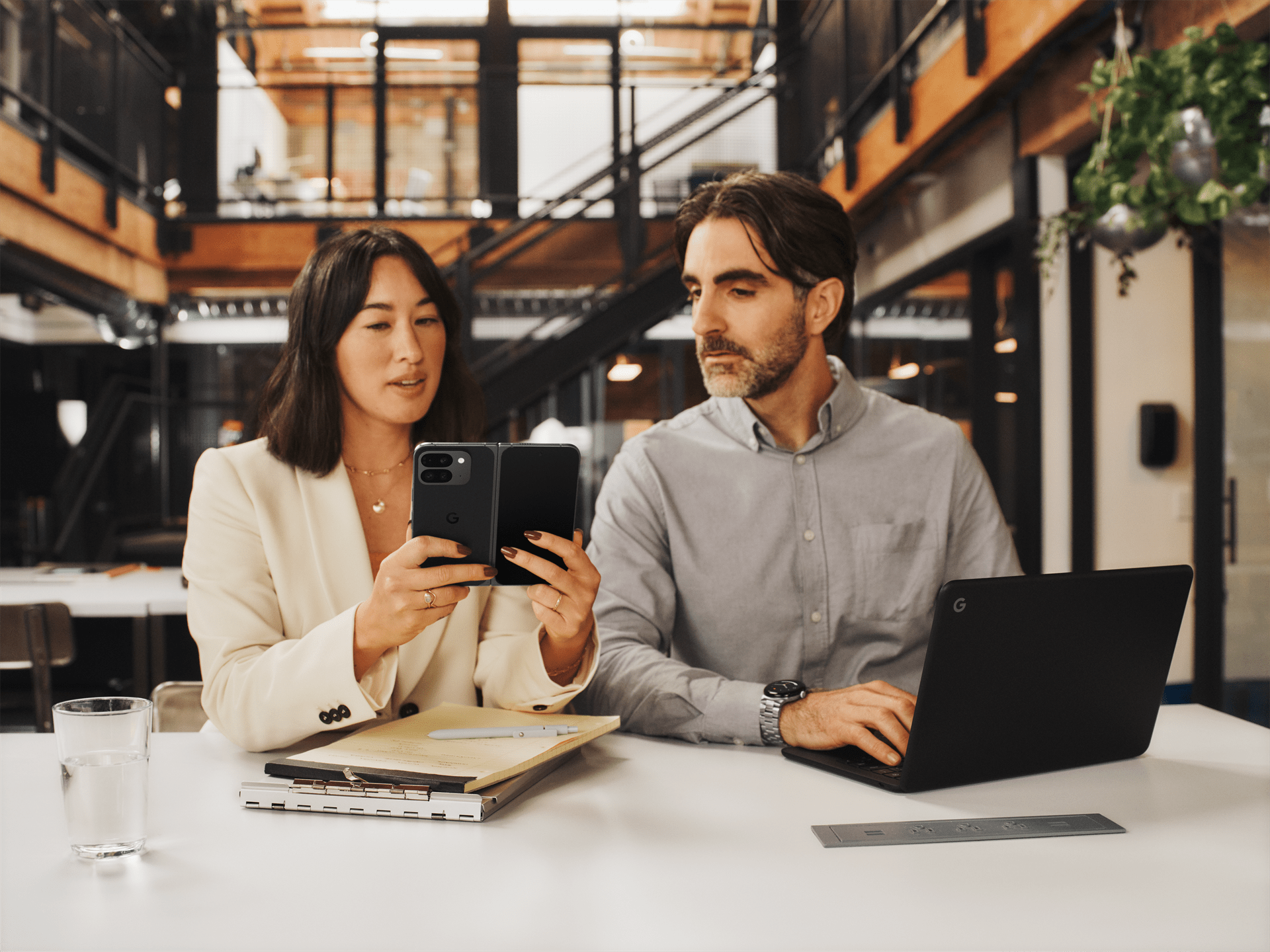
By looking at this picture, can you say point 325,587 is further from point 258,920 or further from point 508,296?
point 508,296

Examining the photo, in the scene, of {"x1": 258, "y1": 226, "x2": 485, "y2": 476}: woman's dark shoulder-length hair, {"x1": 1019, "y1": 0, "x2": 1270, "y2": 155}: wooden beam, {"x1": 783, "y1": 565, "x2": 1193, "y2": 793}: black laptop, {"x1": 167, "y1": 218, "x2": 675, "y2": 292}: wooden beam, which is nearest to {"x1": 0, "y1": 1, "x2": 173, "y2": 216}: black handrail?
{"x1": 167, "y1": 218, "x2": 675, "y2": 292}: wooden beam

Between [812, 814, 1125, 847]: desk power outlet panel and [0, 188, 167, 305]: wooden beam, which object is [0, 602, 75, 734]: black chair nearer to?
[812, 814, 1125, 847]: desk power outlet panel

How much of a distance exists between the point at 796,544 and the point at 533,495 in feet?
A: 2.33

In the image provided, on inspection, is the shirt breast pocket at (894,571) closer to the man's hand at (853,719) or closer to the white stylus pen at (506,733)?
the man's hand at (853,719)

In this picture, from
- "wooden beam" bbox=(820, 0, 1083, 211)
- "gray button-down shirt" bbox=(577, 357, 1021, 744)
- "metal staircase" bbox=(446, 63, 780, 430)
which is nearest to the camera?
"gray button-down shirt" bbox=(577, 357, 1021, 744)

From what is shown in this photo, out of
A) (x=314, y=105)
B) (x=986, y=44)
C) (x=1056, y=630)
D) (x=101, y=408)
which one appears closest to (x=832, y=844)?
(x=1056, y=630)

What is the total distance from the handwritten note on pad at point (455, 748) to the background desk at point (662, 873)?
47 mm

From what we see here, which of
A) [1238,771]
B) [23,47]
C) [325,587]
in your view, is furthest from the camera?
[23,47]

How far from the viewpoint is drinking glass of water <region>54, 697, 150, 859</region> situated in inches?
36.4

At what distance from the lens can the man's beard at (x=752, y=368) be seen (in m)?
1.81

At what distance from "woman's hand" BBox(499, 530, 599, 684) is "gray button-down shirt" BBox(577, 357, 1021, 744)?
0.27 metres

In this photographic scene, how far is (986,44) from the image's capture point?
4.27 metres

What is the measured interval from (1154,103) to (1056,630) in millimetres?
2025

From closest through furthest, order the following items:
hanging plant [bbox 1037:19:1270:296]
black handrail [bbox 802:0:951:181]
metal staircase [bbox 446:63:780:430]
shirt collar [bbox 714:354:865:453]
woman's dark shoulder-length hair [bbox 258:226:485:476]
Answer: woman's dark shoulder-length hair [bbox 258:226:485:476]
shirt collar [bbox 714:354:865:453]
hanging plant [bbox 1037:19:1270:296]
black handrail [bbox 802:0:951:181]
metal staircase [bbox 446:63:780:430]
